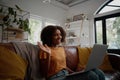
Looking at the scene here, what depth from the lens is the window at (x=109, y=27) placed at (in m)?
3.37

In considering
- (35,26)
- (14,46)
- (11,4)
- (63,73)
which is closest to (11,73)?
(14,46)

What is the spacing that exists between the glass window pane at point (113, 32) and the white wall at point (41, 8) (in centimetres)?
185

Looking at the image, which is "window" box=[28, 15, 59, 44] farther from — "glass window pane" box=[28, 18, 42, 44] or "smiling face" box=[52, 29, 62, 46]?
"smiling face" box=[52, 29, 62, 46]

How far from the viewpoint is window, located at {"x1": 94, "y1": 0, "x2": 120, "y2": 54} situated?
337 cm

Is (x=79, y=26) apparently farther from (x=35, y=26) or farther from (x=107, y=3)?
(x=35, y=26)

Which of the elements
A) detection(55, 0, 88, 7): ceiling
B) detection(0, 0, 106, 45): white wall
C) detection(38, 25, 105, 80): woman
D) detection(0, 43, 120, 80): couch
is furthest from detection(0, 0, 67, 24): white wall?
detection(38, 25, 105, 80): woman

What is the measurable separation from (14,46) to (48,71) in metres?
0.47

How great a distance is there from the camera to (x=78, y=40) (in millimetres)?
4094

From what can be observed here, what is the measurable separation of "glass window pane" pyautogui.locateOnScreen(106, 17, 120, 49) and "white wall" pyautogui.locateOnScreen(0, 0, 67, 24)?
185 cm

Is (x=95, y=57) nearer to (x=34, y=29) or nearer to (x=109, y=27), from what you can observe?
(x=109, y=27)

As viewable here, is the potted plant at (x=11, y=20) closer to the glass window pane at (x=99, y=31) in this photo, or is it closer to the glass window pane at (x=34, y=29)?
the glass window pane at (x=34, y=29)

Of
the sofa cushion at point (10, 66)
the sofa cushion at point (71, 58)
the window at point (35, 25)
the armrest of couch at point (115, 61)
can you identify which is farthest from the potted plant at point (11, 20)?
the armrest of couch at point (115, 61)

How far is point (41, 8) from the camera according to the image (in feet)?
13.2

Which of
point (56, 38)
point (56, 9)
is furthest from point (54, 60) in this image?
point (56, 9)
